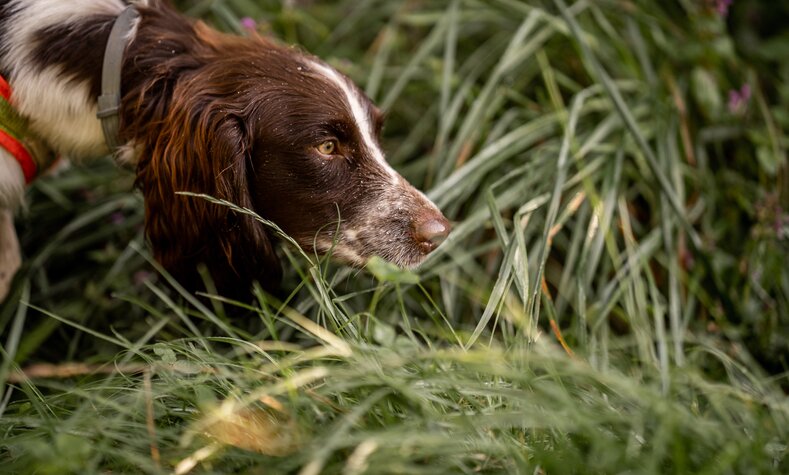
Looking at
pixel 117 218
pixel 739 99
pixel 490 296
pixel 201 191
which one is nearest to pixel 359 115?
pixel 201 191

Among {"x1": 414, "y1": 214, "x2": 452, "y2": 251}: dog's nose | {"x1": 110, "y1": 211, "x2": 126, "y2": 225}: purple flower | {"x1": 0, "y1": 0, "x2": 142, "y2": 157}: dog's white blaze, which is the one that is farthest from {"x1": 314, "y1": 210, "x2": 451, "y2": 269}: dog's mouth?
{"x1": 110, "y1": 211, "x2": 126, "y2": 225}: purple flower

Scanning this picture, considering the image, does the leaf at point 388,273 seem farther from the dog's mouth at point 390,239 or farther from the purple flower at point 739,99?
the purple flower at point 739,99

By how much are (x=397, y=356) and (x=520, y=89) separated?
1.98m

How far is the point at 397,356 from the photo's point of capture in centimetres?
165

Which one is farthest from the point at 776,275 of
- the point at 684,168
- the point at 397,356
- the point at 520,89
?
the point at 397,356

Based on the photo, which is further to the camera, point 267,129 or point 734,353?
point 734,353

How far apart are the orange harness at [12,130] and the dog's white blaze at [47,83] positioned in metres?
0.02

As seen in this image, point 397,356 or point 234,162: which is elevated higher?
point 234,162

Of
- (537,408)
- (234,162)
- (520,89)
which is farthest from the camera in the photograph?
(520,89)

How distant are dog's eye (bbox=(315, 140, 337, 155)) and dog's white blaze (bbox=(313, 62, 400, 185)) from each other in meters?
0.10

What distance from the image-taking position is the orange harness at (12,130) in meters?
2.13

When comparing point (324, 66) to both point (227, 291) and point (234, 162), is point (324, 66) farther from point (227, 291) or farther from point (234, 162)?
point (227, 291)

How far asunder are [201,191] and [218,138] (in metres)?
0.15

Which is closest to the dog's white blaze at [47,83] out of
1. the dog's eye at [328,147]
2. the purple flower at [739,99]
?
the dog's eye at [328,147]
